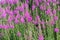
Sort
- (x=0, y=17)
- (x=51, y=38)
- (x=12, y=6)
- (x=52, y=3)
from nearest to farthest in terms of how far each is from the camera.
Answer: (x=51, y=38)
(x=0, y=17)
(x=52, y=3)
(x=12, y=6)

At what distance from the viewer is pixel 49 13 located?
260 cm

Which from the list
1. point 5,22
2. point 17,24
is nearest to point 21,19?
point 17,24

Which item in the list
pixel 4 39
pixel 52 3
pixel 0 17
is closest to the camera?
pixel 4 39

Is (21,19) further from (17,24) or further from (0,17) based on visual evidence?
(0,17)


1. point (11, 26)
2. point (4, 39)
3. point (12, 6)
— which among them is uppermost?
point (12, 6)

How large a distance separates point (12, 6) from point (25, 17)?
0.64m

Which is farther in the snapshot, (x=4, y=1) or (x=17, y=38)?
(x=4, y=1)

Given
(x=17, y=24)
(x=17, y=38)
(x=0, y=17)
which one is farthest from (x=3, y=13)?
(x=17, y=38)

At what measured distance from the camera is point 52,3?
9.84ft

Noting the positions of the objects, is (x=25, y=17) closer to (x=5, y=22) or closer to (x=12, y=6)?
(x=5, y=22)

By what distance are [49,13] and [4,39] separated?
2.44 ft

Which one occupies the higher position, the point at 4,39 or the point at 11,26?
the point at 11,26

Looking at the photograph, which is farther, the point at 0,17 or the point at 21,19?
the point at 0,17

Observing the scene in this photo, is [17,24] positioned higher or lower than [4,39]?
higher
